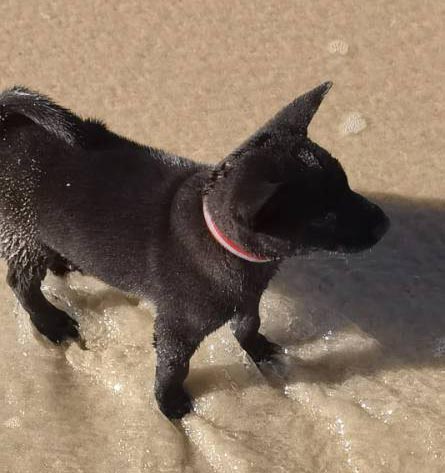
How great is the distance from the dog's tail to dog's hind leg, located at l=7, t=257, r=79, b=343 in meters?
0.63

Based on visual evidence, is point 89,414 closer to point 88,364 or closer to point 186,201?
point 88,364

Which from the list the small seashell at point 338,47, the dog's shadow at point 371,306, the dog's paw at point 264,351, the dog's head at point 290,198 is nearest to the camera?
the dog's head at point 290,198

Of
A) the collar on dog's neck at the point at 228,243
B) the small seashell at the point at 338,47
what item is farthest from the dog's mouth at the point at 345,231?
the small seashell at the point at 338,47

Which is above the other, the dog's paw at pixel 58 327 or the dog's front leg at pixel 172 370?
the dog's front leg at pixel 172 370

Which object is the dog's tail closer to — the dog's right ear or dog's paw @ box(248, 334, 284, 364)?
the dog's right ear

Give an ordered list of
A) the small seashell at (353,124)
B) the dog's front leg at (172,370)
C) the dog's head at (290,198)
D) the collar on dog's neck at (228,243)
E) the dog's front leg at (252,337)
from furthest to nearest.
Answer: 1. the small seashell at (353,124)
2. the dog's front leg at (252,337)
3. the dog's front leg at (172,370)
4. the collar on dog's neck at (228,243)
5. the dog's head at (290,198)

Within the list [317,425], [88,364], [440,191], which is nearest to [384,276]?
[440,191]

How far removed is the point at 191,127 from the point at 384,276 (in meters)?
1.43

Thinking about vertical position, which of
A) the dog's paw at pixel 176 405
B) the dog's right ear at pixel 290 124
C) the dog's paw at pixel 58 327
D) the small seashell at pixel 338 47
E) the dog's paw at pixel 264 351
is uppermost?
the small seashell at pixel 338 47

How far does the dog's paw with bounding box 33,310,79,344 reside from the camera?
3.43 metres

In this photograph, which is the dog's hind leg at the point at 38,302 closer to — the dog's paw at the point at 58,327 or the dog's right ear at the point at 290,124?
the dog's paw at the point at 58,327

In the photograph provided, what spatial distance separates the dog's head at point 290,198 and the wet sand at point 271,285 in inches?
39.6

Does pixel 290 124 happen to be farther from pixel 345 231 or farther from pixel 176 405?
pixel 176 405

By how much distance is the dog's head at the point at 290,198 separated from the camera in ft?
7.79
